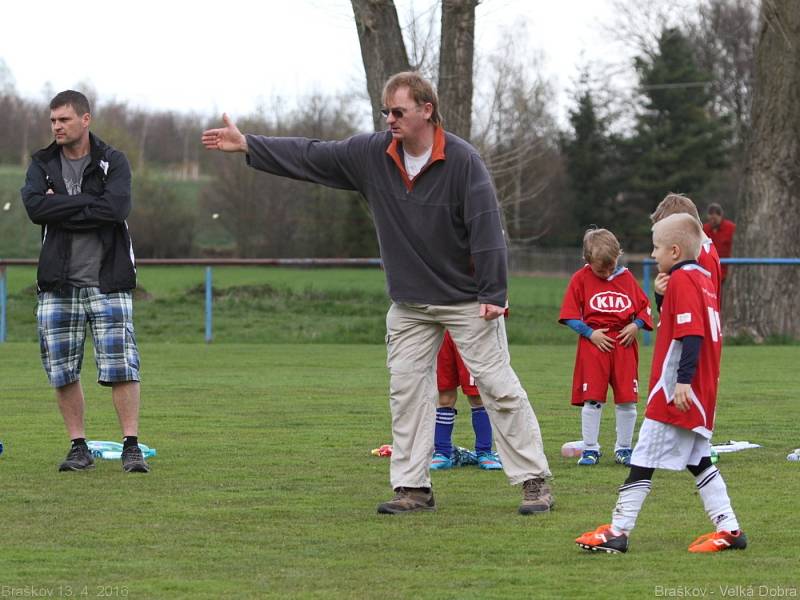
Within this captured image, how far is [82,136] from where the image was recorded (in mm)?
7258

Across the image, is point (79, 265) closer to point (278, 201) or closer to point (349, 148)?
point (349, 148)

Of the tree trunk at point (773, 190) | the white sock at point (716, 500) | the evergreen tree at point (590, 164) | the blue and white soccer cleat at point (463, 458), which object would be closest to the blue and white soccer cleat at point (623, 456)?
the blue and white soccer cleat at point (463, 458)

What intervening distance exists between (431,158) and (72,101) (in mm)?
2309

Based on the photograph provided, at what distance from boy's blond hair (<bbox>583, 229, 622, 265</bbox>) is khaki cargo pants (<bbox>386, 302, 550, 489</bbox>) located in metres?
1.57

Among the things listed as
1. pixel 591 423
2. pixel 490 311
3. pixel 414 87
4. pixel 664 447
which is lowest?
pixel 591 423

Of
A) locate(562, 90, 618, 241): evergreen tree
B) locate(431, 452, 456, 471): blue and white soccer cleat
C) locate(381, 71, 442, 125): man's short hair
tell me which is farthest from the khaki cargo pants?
locate(562, 90, 618, 241): evergreen tree

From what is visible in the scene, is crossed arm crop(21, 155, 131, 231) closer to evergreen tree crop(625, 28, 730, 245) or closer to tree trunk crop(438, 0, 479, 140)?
tree trunk crop(438, 0, 479, 140)

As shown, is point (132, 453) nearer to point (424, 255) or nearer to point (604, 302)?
point (424, 255)

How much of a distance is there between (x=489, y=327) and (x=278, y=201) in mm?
41498

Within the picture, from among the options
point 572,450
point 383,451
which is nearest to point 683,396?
point 572,450

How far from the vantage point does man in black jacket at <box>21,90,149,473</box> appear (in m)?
7.14

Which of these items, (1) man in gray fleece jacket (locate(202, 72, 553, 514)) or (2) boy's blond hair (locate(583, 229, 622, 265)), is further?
(2) boy's blond hair (locate(583, 229, 622, 265))

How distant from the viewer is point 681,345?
16.8 feet

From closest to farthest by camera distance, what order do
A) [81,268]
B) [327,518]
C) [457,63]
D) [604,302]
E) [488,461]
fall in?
[327,518] → [81,268] → [488,461] → [604,302] → [457,63]
